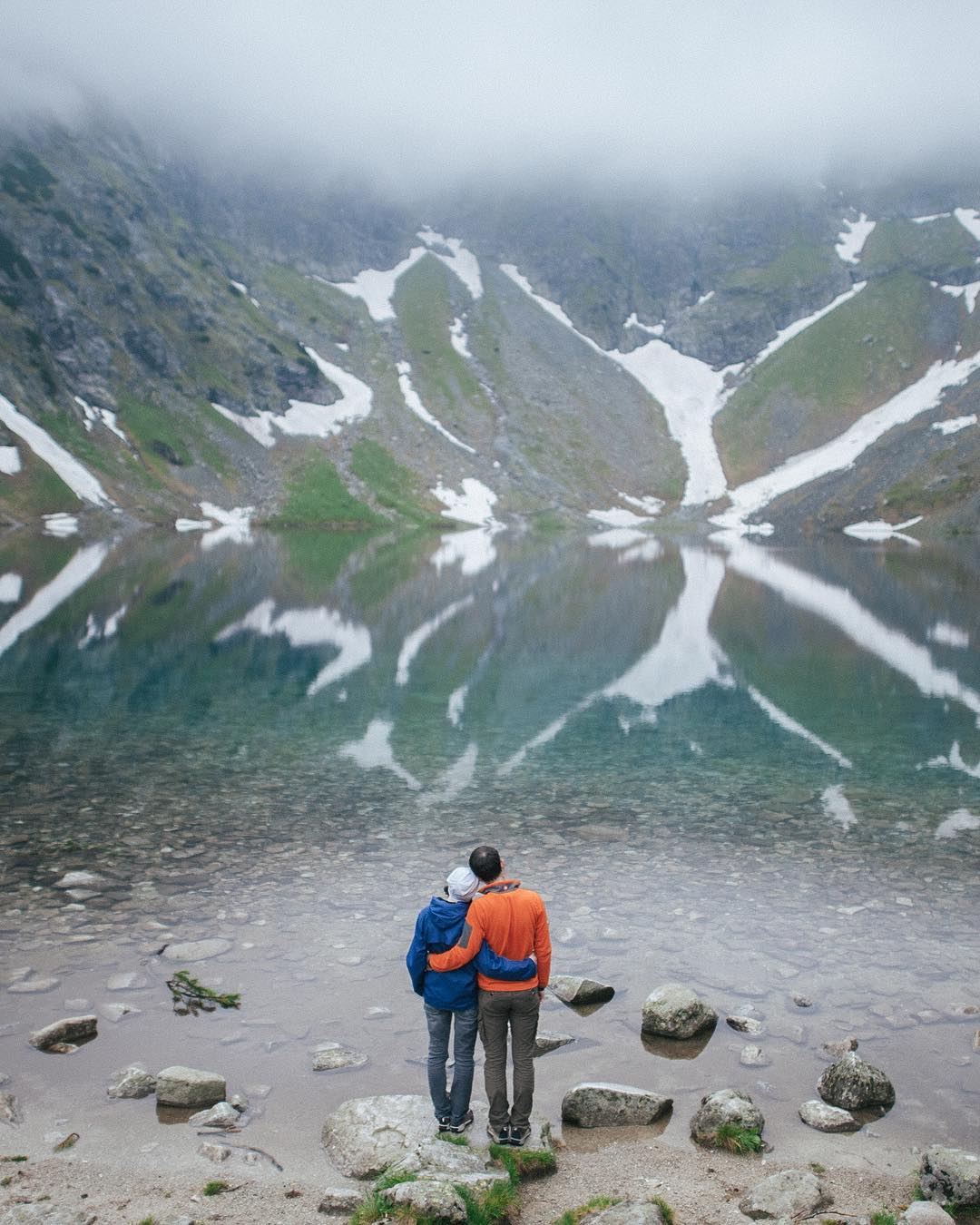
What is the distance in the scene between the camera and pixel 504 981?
8398 millimetres

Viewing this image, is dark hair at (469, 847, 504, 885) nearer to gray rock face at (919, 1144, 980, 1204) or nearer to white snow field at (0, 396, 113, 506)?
gray rock face at (919, 1144, 980, 1204)

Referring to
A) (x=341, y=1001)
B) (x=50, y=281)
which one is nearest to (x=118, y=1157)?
(x=341, y=1001)

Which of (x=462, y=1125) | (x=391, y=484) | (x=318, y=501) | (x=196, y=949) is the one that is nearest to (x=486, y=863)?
(x=462, y=1125)

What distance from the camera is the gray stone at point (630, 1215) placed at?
691 centimetres

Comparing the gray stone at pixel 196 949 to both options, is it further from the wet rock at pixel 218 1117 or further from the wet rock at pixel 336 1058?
the wet rock at pixel 218 1117

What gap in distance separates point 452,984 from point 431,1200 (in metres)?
1.88

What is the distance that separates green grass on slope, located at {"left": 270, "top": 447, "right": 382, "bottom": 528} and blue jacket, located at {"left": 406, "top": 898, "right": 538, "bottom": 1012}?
145 meters

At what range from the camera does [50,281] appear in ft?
490

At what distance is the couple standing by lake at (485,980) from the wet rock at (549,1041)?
1.63 m

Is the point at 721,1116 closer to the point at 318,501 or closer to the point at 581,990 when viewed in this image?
the point at 581,990

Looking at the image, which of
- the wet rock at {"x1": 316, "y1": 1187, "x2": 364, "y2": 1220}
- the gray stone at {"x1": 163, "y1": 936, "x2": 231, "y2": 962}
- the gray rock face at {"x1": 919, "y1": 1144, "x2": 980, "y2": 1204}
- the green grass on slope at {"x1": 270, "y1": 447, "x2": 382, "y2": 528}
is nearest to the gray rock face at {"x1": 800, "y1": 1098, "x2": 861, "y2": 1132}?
the gray rock face at {"x1": 919, "y1": 1144, "x2": 980, "y2": 1204}

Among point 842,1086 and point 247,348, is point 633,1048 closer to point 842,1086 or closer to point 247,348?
point 842,1086

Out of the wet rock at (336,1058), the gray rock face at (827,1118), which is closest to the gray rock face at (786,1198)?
the gray rock face at (827,1118)

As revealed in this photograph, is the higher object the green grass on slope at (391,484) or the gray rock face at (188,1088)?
the green grass on slope at (391,484)
